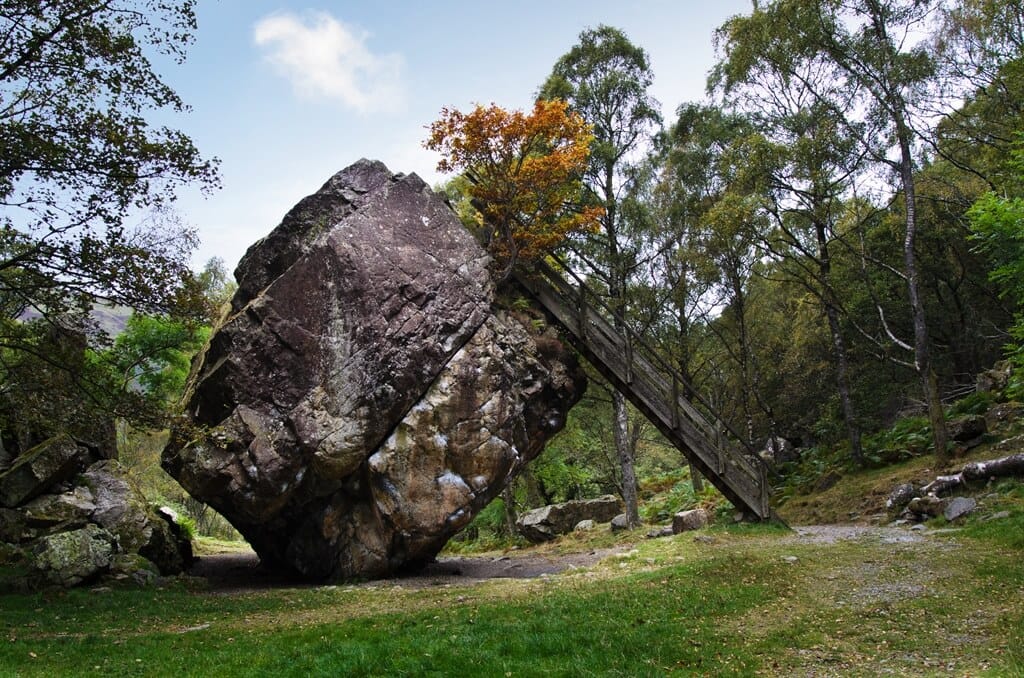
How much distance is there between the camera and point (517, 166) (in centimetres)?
1925

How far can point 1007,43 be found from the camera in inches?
807

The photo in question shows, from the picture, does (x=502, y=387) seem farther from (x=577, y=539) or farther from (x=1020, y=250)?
(x=1020, y=250)

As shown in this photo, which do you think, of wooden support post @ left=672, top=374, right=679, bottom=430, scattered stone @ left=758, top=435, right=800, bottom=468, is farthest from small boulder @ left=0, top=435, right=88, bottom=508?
scattered stone @ left=758, top=435, right=800, bottom=468

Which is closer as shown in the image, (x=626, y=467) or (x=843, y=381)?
(x=626, y=467)

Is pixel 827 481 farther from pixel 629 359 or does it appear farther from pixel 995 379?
pixel 629 359

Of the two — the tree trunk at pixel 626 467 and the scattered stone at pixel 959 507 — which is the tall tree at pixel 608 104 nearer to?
the tree trunk at pixel 626 467

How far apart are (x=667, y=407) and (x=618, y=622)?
1073cm

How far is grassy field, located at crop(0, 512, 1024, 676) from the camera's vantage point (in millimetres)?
6844

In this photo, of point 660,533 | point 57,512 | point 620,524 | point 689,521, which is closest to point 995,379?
point 689,521

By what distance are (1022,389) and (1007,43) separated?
15.4 m

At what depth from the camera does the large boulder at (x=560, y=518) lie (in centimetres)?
2494

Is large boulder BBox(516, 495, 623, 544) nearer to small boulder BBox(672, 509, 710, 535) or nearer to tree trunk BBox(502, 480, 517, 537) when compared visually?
tree trunk BBox(502, 480, 517, 537)

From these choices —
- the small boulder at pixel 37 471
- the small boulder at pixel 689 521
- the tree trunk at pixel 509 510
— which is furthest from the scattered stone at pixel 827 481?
the small boulder at pixel 37 471

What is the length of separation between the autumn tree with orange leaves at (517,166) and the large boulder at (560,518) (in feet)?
37.7
